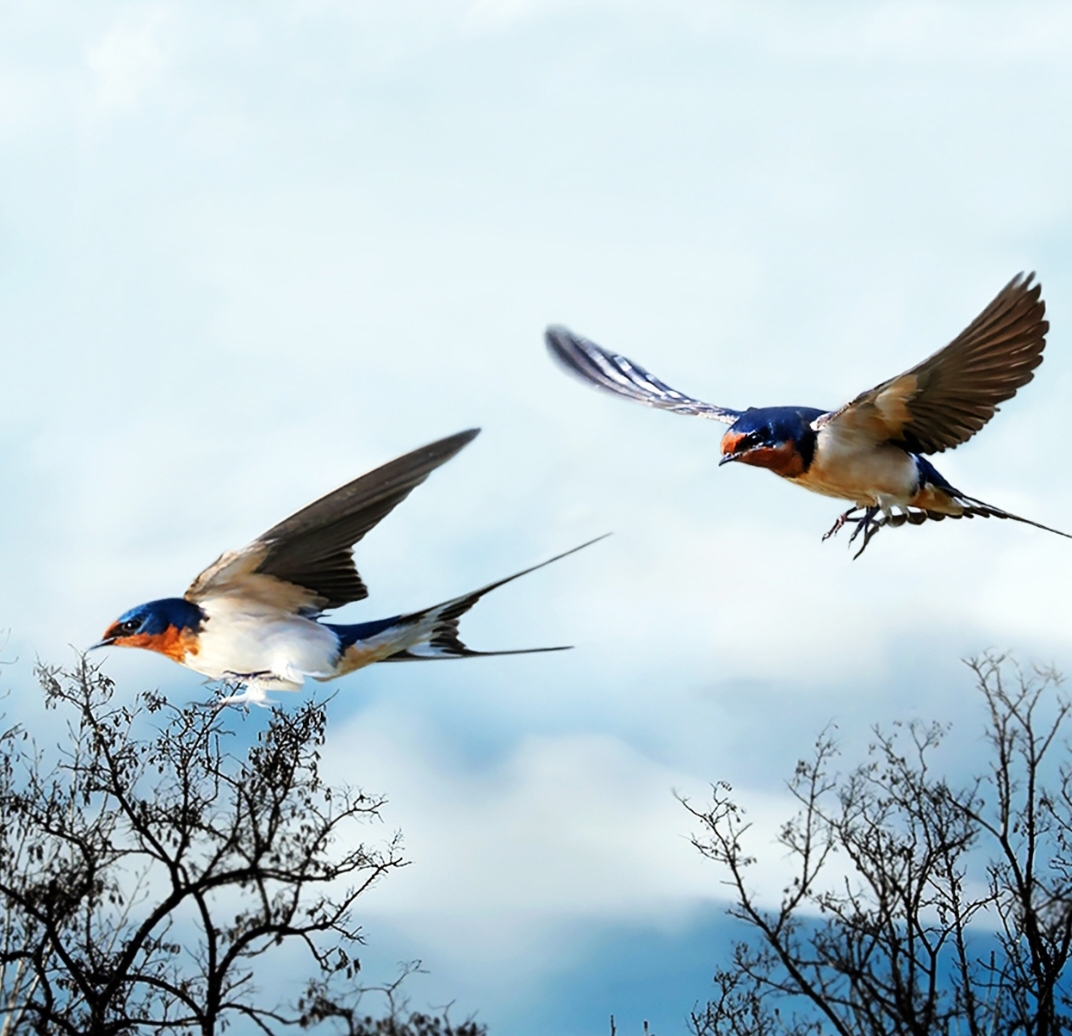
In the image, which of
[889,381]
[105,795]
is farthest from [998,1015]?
[105,795]

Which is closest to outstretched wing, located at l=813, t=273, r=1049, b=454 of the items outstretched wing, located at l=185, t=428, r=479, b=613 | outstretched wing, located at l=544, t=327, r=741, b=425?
outstretched wing, located at l=544, t=327, r=741, b=425

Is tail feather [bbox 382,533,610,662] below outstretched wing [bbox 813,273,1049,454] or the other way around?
below

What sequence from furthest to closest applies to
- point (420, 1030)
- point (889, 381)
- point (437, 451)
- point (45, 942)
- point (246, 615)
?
point (45, 942), point (420, 1030), point (889, 381), point (246, 615), point (437, 451)

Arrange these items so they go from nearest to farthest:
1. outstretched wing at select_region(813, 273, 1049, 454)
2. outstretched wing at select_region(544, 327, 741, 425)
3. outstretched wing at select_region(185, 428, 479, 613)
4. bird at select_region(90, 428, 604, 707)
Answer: outstretched wing at select_region(185, 428, 479, 613), bird at select_region(90, 428, 604, 707), outstretched wing at select_region(813, 273, 1049, 454), outstretched wing at select_region(544, 327, 741, 425)

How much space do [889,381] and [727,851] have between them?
4543mm

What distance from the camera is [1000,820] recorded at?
12.5m

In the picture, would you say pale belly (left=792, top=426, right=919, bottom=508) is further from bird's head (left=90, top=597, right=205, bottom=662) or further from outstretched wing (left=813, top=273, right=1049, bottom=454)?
bird's head (left=90, top=597, right=205, bottom=662)

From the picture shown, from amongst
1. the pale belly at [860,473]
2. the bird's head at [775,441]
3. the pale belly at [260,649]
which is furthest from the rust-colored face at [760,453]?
the pale belly at [260,649]

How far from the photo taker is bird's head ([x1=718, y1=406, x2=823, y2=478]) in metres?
8.88

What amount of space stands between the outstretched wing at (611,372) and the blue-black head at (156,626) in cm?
408

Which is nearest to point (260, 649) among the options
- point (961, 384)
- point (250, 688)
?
point (250, 688)

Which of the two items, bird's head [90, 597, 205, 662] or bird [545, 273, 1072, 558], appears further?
bird [545, 273, 1072, 558]

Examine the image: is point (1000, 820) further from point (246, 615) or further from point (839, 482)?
point (246, 615)

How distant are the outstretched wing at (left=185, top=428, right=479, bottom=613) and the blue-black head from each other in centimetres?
12
